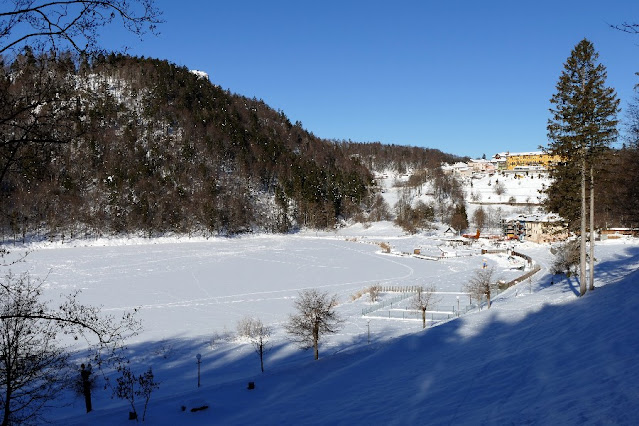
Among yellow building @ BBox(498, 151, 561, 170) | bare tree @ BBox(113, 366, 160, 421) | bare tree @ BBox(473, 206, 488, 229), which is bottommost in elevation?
bare tree @ BBox(113, 366, 160, 421)

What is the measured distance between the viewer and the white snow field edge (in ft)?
33.6

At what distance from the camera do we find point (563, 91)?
2277 cm

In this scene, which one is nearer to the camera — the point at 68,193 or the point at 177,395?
the point at 177,395

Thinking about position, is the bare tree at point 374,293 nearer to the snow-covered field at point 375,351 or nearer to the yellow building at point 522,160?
the snow-covered field at point 375,351

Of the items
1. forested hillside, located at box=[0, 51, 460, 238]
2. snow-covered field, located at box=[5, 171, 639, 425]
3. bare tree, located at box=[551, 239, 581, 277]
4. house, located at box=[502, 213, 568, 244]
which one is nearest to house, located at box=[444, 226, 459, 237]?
house, located at box=[502, 213, 568, 244]

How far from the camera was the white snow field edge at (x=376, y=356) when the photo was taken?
10.2m

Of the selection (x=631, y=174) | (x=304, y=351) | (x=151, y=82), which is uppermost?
(x=151, y=82)

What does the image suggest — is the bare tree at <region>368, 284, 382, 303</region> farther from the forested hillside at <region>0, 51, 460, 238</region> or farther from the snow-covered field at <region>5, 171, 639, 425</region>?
the forested hillside at <region>0, 51, 460, 238</region>

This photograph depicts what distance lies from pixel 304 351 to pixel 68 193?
86.8 metres

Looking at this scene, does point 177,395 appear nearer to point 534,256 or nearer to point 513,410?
point 513,410

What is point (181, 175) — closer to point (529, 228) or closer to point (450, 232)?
point (450, 232)

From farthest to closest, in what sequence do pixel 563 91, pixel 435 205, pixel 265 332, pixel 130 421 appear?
pixel 435 205 < pixel 265 332 < pixel 563 91 < pixel 130 421

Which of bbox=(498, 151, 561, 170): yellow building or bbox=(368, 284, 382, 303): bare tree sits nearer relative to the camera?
bbox=(368, 284, 382, 303): bare tree

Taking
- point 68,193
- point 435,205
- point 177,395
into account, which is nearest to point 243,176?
point 68,193
